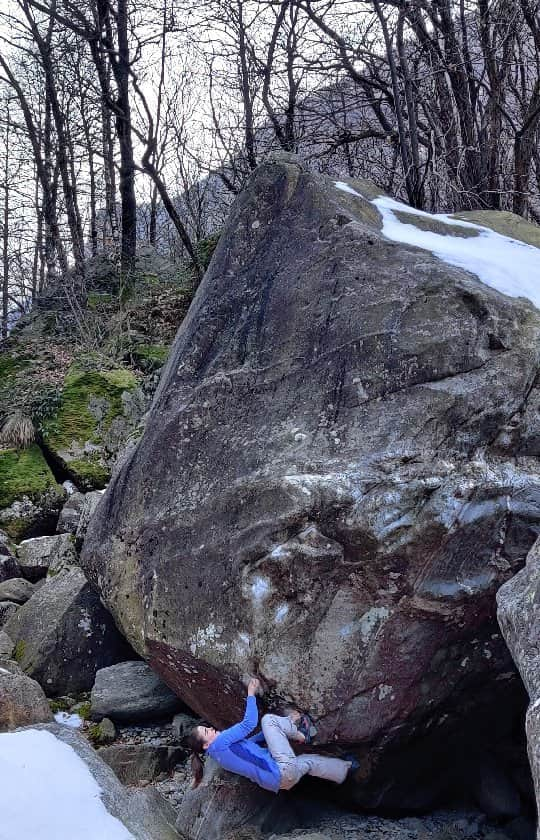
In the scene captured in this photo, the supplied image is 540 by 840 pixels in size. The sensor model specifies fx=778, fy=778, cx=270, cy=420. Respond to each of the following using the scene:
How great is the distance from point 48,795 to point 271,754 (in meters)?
1.01

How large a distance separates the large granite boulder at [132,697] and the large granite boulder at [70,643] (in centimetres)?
35

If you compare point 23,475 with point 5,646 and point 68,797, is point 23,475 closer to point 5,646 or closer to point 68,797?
point 5,646

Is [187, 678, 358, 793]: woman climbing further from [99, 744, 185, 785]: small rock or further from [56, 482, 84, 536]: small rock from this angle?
[56, 482, 84, 536]: small rock

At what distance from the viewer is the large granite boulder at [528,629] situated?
236 cm

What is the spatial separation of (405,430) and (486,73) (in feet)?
20.3

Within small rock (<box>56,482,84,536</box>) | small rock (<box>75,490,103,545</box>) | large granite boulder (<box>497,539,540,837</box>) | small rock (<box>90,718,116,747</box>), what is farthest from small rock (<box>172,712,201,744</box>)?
small rock (<box>56,482,84,536</box>)

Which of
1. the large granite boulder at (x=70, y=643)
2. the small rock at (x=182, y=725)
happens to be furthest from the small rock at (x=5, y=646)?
the small rock at (x=182, y=725)

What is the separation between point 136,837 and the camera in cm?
324

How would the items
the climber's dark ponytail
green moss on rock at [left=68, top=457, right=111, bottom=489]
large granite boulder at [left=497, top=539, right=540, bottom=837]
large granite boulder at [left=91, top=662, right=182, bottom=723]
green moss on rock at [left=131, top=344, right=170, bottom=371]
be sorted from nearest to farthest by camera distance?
large granite boulder at [left=497, top=539, right=540, bottom=837] → the climber's dark ponytail → large granite boulder at [left=91, top=662, right=182, bottom=723] → green moss on rock at [left=68, top=457, right=111, bottom=489] → green moss on rock at [left=131, top=344, right=170, bottom=371]

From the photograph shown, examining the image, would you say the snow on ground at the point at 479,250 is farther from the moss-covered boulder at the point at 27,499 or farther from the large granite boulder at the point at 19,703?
the moss-covered boulder at the point at 27,499

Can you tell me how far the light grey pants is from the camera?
364cm

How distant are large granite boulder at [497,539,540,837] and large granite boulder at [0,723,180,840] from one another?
1769 millimetres

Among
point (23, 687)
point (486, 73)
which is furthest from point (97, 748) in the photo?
point (486, 73)

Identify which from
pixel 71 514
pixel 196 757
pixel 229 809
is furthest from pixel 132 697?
pixel 71 514
